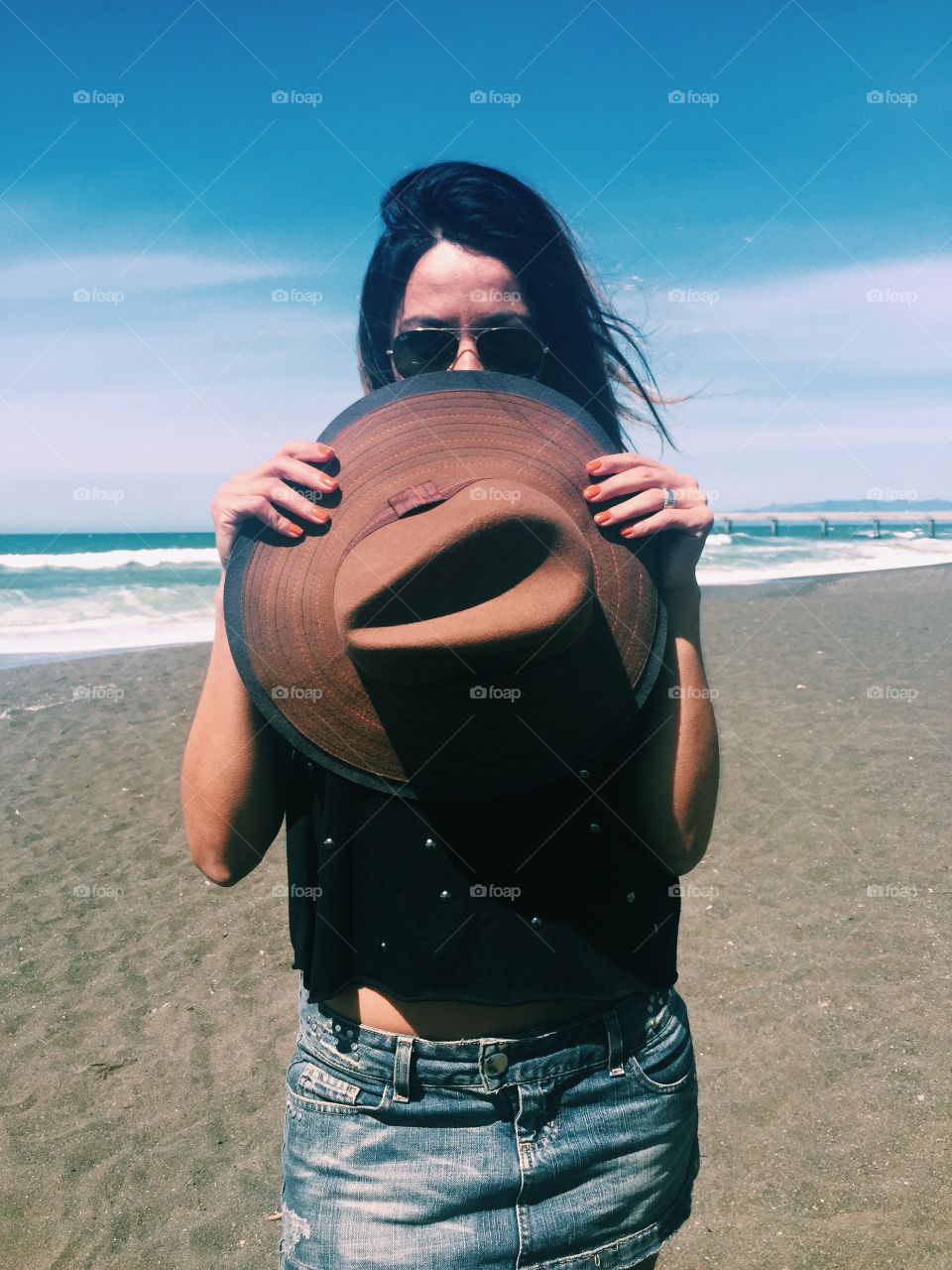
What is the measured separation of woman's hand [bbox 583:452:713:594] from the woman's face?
0.44 meters

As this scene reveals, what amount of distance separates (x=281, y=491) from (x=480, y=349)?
572 mm

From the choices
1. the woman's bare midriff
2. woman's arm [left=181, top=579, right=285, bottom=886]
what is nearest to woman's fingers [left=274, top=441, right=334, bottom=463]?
woman's arm [left=181, top=579, right=285, bottom=886]

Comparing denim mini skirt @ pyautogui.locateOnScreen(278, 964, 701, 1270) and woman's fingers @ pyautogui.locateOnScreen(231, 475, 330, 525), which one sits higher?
woman's fingers @ pyautogui.locateOnScreen(231, 475, 330, 525)

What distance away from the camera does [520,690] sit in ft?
4.68

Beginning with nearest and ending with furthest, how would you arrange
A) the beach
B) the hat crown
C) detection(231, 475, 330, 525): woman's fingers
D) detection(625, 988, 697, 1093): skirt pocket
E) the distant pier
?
the hat crown
detection(231, 475, 330, 525): woman's fingers
detection(625, 988, 697, 1093): skirt pocket
the beach
the distant pier

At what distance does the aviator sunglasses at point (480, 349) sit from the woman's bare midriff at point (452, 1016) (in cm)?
119

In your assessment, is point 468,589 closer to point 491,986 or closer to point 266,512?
point 266,512

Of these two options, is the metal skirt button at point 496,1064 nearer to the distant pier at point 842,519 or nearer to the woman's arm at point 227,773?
the woman's arm at point 227,773

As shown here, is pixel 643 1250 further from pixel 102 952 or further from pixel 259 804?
pixel 102 952

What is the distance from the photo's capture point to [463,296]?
1768mm

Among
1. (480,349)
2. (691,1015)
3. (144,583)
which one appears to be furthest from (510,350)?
(144,583)

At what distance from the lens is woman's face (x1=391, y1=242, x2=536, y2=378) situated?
1749mm

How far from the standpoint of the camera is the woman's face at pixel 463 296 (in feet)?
5.74

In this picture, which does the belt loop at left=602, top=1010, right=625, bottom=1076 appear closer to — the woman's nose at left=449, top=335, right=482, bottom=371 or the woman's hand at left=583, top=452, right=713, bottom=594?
the woman's hand at left=583, top=452, right=713, bottom=594
